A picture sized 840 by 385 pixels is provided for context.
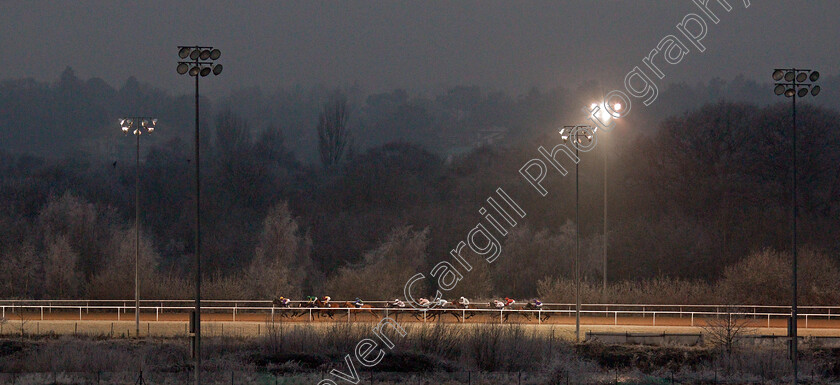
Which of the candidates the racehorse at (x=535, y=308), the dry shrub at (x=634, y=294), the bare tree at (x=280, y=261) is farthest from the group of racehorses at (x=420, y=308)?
the bare tree at (x=280, y=261)

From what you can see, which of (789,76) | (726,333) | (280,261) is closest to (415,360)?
(726,333)

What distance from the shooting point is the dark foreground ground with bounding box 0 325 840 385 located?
83.5 feet

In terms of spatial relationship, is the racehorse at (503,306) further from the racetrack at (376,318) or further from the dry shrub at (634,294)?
the dry shrub at (634,294)

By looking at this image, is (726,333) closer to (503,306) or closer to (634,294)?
(503,306)

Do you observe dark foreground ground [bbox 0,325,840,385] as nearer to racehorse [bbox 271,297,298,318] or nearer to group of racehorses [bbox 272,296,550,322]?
group of racehorses [bbox 272,296,550,322]

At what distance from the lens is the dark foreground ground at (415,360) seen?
2544cm

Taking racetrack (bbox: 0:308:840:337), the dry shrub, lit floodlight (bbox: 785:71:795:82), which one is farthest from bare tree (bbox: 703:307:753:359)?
the dry shrub

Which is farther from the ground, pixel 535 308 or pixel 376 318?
pixel 535 308

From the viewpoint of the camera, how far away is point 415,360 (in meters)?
28.1

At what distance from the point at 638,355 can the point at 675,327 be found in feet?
20.2

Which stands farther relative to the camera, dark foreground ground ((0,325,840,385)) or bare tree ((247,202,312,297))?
bare tree ((247,202,312,297))

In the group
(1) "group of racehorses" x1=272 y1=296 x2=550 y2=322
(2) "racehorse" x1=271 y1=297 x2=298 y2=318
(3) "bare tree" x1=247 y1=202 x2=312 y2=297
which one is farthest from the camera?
(3) "bare tree" x1=247 y1=202 x2=312 y2=297

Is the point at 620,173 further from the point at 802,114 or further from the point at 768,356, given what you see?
the point at 768,356

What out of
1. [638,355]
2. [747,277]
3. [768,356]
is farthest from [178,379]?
[747,277]
